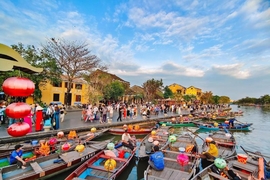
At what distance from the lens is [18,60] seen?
3.39 m

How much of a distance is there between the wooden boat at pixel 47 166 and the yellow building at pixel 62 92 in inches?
891

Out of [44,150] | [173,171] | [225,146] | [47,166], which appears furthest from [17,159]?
[225,146]

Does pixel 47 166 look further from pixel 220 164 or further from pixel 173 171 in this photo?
pixel 220 164

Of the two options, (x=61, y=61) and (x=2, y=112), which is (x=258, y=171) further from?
(x=61, y=61)

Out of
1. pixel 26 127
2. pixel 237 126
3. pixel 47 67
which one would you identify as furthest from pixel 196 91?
pixel 26 127

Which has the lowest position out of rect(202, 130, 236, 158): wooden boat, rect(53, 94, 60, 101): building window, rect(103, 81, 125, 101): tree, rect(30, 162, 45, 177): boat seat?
rect(202, 130, 236, 158): wooden boat

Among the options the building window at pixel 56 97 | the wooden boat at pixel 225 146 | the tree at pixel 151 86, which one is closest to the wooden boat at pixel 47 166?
the wooden boat at pixel 225 146

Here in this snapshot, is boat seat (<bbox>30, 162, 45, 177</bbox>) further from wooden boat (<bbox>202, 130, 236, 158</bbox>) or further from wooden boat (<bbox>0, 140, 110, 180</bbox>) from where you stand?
wooden boat (<bbox>202, 130, 236, 158</bbox>)

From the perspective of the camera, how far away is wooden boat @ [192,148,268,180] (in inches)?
236

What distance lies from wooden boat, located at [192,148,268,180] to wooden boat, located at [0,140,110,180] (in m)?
5.61

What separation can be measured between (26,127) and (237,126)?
23.6m

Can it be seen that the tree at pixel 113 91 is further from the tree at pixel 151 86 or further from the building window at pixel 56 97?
the building window at pixel 56 97

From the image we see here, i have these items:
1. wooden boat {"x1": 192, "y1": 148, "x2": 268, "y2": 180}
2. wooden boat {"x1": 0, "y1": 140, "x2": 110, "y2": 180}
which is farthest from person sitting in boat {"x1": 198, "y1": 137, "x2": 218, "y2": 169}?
wooden boat {"x1": 0, "y1": 140, "x2": 110, "y2": 180}

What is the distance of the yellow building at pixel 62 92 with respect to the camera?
105 feet
